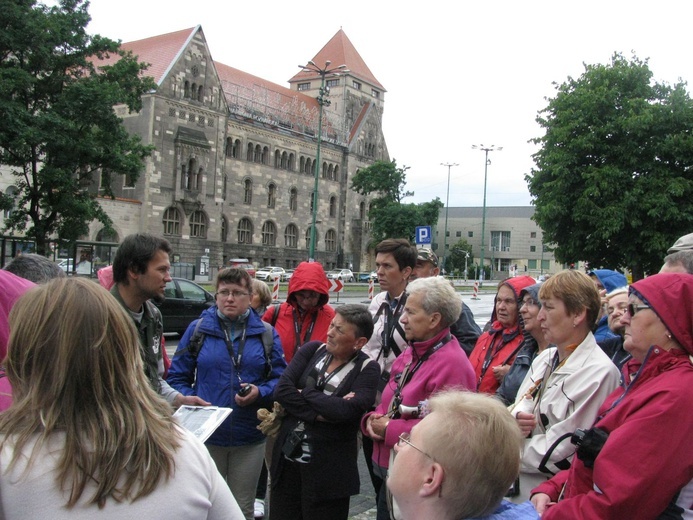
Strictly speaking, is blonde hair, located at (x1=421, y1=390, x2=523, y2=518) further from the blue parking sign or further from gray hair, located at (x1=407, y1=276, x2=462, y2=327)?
the blue parking sign

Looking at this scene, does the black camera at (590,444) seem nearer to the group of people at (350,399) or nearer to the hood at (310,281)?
the group of people at (350,399)

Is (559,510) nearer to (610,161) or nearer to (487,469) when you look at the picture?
(487,469)

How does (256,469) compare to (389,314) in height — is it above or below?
below

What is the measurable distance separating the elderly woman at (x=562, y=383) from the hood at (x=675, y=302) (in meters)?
0.74

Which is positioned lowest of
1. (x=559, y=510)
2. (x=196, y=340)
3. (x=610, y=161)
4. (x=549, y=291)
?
(x=559, y=510)

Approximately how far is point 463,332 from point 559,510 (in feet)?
9.15

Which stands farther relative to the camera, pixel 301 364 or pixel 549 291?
pixel 301 364

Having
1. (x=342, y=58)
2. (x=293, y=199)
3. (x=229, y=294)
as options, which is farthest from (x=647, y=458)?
(x=342, y=58)

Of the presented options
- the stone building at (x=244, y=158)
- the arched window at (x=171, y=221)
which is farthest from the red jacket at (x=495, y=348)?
the arched window at (x=171, y=221)

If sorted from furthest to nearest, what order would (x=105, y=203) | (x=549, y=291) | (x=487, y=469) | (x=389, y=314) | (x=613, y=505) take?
(x=105, y=203)
(x=389, y=314)
(x=549, y=291)
(x=613, y=505)
(x=487, y=469)

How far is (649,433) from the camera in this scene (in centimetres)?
226

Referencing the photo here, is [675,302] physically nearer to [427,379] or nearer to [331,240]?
[427,379]

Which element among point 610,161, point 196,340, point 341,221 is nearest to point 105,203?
point 341,221

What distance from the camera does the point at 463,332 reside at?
5.23 m
